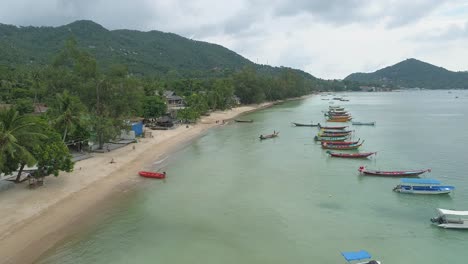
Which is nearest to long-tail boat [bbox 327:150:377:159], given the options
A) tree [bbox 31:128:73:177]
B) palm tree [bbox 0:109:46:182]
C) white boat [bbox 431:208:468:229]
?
white boat [bbox 431:208:468:229]

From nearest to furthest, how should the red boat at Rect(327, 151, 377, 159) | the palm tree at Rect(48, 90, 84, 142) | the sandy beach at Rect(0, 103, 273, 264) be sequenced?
1. the sandy beach at Rect(0, 103, 273, 264)
2. the palm tree at Rect(48, 90, 84, 142)
3. the red boat at Rect(327, 151, 377, 159)

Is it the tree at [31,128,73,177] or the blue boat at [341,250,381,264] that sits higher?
the tree at [31,128,73,177]

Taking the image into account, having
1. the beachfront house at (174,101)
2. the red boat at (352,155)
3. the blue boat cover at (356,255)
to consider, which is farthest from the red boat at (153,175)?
the beachfront house at (174,101)

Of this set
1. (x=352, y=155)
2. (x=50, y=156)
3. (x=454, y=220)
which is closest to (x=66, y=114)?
(x=50, y=156)

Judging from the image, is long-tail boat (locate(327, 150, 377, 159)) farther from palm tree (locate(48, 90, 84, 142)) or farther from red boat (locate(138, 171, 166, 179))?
palm tree (locate(48, 90, 84, 142))

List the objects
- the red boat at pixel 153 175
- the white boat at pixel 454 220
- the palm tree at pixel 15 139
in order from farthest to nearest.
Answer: the red boat at pixel 153 175 → the palm tree at pixel 15 139 → the white boat at pixel 454 220

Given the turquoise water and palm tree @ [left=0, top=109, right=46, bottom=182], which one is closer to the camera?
the turquoise water

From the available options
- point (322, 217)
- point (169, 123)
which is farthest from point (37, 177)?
point (169, 123)

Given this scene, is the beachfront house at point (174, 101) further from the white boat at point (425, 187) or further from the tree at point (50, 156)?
the white boat at point (425, 187)
